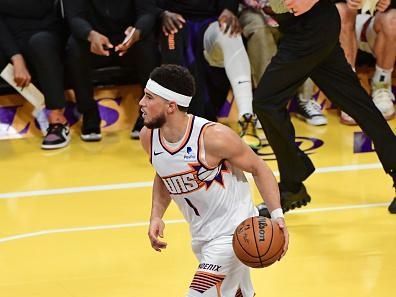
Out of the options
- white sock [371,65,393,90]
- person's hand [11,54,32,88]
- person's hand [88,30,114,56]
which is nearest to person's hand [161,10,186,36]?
person's hand [88,30,114,56]

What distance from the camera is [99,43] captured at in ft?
23.7

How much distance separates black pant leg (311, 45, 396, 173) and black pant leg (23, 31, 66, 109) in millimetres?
2669

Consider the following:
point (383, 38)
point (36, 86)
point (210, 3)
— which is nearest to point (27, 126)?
point (36, 86)

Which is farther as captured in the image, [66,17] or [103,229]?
[66,17]

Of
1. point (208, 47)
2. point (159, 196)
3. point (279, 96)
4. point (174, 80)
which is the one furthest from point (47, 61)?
point (174, 80)

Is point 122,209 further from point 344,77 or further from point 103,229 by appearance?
point 344,77

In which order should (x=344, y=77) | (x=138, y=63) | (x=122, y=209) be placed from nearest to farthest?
(x=344, y=77)
(x=122, y=209)
(x=138, y=63)

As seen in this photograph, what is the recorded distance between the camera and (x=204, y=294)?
3955mm

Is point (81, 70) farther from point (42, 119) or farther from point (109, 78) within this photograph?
point (42, 119)

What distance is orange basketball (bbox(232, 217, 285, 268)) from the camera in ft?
12.6

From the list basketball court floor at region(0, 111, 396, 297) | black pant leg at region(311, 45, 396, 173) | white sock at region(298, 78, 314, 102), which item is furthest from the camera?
white sock at region(298, 78, 314, 102)

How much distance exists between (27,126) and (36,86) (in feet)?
1.31

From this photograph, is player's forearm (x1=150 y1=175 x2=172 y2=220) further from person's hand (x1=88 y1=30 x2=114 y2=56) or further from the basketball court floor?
person's hand (x1=88 y1=30 x2=114 y2=56)

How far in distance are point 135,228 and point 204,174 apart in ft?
5.80
